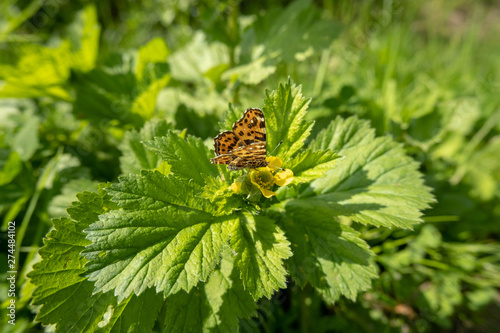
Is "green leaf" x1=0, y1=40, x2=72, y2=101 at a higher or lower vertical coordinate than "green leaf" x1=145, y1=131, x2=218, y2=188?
higher

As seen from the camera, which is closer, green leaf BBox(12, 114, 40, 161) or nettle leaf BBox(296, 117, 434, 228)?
nettle leaf BBox(296, 117, 434, 228)

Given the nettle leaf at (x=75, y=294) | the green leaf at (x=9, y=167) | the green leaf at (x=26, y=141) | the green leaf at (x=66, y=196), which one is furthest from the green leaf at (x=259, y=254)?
the green leaf at (x=26, y=141)

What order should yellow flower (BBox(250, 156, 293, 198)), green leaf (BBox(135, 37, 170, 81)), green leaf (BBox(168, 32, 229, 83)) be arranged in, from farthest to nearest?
1. green leaf (BBox(168, 32, 229, 83))
2. green leaf (BBox(135, 37, 170, 81))
3. yellow flower (BBox(250, 156, 293, 198))

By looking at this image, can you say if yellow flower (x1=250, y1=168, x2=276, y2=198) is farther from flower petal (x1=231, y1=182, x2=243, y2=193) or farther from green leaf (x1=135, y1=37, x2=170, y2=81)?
green leaf (x1=135, y1=37, x2=170, y2=81)

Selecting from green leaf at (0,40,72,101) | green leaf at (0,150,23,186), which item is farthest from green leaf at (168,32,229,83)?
green leaf at (0,150,23,186)

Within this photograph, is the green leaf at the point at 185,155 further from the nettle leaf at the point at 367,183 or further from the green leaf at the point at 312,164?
the nettle leaf at the point at 367,183

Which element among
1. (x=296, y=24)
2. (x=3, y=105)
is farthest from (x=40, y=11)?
(x=296, y=24)

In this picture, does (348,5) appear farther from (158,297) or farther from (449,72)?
(158,297)
